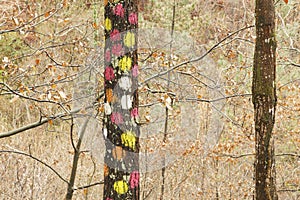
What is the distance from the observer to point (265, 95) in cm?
305

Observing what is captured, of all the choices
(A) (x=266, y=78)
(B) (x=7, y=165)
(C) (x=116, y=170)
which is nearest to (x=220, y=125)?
(B) (x=7, y=165)

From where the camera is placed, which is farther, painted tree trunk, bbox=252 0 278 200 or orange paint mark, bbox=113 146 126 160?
painted tree trunk, bbox=252 0 278 200

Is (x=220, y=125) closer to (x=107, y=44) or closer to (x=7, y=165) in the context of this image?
(x=7, y=165)

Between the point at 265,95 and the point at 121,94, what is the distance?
3.86 ft

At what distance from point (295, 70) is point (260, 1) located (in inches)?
233

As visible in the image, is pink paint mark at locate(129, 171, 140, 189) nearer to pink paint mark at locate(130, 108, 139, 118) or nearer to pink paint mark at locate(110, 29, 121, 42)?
pink paint mark at locate(130, 108, 139, 118)

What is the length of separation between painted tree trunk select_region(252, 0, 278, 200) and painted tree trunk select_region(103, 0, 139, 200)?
107cm

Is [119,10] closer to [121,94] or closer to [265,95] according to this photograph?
[121,94]

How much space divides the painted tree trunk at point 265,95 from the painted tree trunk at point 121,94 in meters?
1.07

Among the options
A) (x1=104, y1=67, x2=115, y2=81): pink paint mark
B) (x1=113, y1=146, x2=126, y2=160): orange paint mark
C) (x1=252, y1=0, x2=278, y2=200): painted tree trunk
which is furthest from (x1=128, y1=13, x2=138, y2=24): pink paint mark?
(x1=252, y1=0, x2=278, y2=200): painted tree trunk

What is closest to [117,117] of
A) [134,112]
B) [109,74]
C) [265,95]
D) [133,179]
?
[134,112]

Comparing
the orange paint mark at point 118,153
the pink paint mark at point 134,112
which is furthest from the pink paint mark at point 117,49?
the orange paint mark at point 118,153

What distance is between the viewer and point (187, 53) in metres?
6.68

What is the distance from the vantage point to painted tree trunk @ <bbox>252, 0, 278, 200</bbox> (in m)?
3.03
